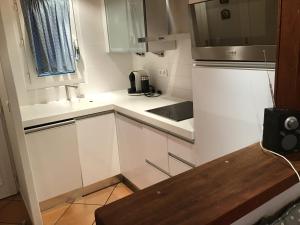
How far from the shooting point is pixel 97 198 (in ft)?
8.75

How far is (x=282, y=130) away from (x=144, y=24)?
167 cm

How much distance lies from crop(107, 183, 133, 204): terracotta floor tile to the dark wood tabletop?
1844 mm

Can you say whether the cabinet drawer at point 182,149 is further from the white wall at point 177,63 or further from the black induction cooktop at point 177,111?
the white wall at point 177,63

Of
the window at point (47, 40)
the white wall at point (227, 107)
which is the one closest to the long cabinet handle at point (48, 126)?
the window at point (47, 40)

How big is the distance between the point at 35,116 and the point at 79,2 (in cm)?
133

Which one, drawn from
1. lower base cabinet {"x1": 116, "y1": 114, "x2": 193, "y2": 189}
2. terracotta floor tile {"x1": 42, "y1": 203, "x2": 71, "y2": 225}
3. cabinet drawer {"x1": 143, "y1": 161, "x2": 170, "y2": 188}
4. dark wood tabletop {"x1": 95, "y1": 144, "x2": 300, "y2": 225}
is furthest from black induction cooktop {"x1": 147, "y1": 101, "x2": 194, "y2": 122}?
terracotta floor tile {"x1": 42, "y1": 203, "x2": 71, "y2": 225}

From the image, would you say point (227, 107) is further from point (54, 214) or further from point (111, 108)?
point (54, 214)

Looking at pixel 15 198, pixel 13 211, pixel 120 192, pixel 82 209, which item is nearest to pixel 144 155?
pixel 120 192

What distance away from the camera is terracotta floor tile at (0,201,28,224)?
244cm

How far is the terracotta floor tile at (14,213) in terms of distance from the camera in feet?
7.99

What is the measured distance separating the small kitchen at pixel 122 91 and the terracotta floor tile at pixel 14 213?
14 centimetres

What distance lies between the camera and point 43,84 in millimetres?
2723

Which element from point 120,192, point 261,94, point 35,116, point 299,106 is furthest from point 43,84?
point 299,106

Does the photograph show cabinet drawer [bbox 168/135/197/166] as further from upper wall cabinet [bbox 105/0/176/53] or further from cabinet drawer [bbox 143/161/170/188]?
upper wall cabinet [bbox 105/0/176/53]
